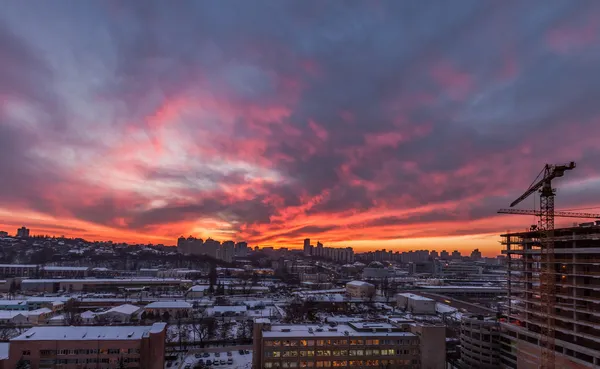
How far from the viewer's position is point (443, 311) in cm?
3728

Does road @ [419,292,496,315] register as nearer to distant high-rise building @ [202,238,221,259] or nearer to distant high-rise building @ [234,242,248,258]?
distant high-rise building @ [202,238,221,259]

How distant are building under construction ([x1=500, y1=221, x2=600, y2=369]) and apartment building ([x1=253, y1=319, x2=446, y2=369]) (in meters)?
3.22

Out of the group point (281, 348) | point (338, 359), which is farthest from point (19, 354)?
point (338, 359)

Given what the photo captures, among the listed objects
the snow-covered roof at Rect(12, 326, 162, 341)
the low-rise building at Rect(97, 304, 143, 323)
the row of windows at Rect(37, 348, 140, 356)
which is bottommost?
the low-rise building at Rect(97, 304, 143, 323)

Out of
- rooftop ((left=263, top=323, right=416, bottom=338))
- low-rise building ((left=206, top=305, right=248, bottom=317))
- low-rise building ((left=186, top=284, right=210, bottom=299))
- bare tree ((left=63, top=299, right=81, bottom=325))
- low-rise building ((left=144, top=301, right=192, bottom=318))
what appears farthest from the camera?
low-rise building ((left=186, top=284, right=210, bottom=299))

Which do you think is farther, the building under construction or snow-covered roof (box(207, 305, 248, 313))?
snow-covered roof (box(207, 305, 248, 313))

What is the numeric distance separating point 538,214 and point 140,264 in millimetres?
78776

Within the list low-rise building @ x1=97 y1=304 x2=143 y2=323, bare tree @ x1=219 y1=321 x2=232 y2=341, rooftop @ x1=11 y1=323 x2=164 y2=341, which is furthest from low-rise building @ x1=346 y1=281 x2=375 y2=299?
rooftop @ x1=11 y1=323 x2=164 y2=341

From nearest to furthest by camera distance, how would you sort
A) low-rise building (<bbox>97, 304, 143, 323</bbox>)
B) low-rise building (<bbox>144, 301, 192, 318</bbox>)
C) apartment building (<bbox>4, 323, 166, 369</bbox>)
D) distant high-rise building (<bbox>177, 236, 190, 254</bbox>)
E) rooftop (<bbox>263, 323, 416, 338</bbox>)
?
1. apartment building (<bbox>4, 323, 166, 369</bbox>)
2. rooftop (<bbox>263, 323, 416, 338</bbox>)
3. low-rise building (<bbox>97, 304, 143, 323</bbox>)
4. low-rise building (<bbox>144, 301, 192, 318</bbox>)
5. distant high-rise building (<bbox>177, 236, 190, 254</bbox>)

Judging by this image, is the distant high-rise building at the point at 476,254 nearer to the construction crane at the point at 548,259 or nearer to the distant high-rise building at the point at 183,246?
the distant high-rise building at the point at 183,246

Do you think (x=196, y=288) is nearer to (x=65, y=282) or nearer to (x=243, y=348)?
(x=65, y=282)

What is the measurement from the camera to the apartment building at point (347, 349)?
1686 cm

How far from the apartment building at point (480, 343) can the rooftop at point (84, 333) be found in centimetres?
1404

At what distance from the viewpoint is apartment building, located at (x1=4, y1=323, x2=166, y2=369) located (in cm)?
1555
